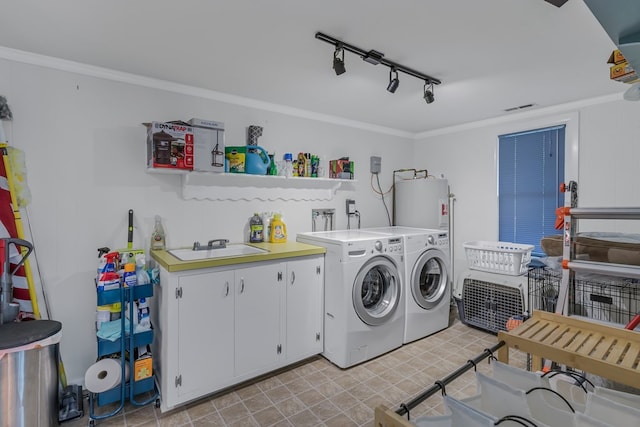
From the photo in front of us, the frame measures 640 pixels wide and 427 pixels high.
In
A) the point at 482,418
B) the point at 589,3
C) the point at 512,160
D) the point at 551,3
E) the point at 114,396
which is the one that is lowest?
the point at 114,396

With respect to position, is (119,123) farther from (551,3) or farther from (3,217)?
(551,3)

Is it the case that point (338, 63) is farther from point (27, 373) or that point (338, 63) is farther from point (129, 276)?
point (27, 373)

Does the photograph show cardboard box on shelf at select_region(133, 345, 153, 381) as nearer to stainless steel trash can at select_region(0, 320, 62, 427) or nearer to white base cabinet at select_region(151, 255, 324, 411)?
white base cabinet at select_region(151, 255, 324, 411)

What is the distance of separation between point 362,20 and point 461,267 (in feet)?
10.4

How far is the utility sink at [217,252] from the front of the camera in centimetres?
239

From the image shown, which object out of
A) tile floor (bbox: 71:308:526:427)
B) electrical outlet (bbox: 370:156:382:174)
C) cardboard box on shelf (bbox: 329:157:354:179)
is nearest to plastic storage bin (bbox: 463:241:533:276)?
tile floor (bbox: 71:308:526:427)

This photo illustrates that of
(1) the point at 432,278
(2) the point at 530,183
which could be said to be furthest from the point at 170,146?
(2) the point at 530,183

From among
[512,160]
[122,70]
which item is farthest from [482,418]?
[512,160]

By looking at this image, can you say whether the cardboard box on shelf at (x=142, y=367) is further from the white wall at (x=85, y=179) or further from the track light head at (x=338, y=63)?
the track light head at (x=338, y=63)

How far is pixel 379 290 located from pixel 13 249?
267 centimetres

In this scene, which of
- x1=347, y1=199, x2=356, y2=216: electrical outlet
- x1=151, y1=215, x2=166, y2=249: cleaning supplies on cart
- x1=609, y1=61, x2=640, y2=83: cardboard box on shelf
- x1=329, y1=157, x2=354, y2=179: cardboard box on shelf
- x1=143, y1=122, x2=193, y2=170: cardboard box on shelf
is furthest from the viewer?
x1=347, y1=199, x2=356, y2=216: electrical outlet

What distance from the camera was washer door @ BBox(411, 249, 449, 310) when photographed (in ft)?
10.2

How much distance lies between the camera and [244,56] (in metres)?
2.10

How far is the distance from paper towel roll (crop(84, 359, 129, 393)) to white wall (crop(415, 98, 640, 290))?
3.58 m
